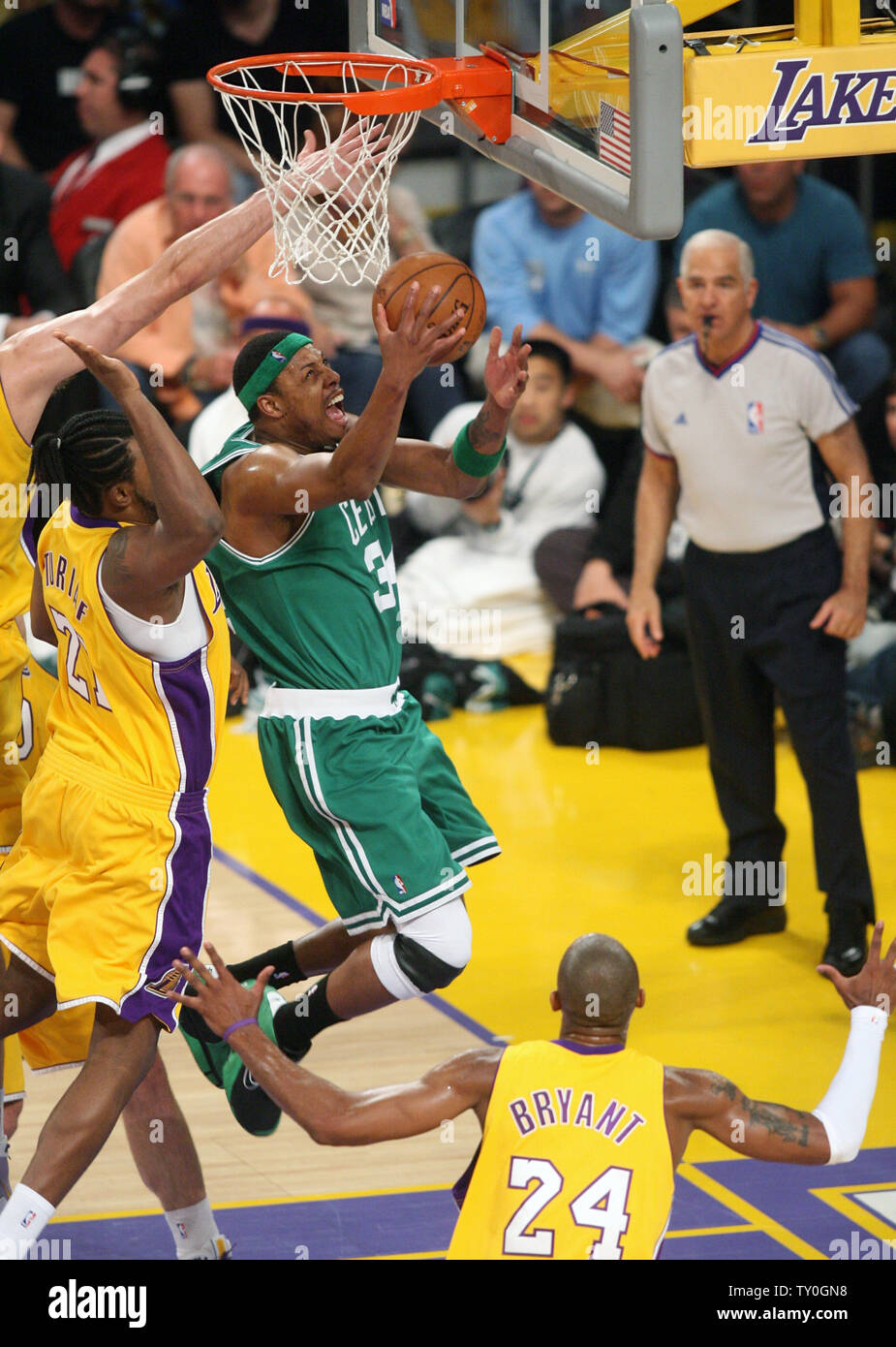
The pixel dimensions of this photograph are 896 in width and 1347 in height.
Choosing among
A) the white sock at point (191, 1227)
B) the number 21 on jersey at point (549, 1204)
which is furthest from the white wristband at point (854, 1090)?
the white sock at point (191, 1227)

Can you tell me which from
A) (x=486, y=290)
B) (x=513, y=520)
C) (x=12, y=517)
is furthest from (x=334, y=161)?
(x=486, y=290)

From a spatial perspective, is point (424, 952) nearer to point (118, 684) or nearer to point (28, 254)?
point (118, 684)

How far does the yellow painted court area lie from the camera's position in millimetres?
6332

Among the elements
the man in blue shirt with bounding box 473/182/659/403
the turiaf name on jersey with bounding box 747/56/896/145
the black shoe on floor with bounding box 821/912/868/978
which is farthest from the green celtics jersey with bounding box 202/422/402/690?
the man in blue shirt with bounding box 473/182/659/403

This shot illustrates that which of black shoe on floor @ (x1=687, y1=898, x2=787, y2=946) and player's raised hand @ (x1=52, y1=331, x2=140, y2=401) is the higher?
player's raised hand @ (x1=52, y1=331, x2=140, y2=401)

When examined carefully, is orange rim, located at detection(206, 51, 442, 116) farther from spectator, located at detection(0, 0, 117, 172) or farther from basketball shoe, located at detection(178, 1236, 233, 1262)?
spectator, located at detection(0, 0, 117, 172)

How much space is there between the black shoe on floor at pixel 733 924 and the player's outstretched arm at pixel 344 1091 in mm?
3638

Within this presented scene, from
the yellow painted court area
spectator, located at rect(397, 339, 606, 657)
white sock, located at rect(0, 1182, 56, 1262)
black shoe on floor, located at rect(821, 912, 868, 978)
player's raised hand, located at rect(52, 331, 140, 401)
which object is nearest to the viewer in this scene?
player's raised hand, located at rect(52, 331, 140, 401)

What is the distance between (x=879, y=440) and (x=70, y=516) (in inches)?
271

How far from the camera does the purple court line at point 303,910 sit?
21.2 ft

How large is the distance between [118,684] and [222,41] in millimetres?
8780

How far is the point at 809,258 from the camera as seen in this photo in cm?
1024

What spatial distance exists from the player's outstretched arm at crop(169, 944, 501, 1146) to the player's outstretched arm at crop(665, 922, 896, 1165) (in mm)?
377

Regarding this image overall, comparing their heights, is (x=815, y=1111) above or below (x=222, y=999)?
below
